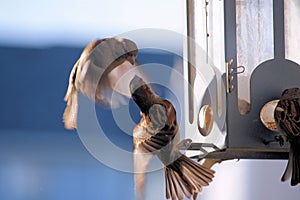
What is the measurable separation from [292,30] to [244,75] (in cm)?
14

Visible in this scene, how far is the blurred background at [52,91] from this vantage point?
201 centimetres

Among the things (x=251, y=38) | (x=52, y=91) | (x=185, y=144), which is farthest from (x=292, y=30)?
(x=52, y=91)

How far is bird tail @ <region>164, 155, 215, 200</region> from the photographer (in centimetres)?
145

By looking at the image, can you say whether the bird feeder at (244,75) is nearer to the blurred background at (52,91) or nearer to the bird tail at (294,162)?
the bird tail at (294,162)

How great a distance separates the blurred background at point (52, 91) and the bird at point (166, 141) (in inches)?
19.9

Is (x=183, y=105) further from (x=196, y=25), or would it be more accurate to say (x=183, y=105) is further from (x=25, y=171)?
(x=25, y=171)

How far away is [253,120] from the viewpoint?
152 cm

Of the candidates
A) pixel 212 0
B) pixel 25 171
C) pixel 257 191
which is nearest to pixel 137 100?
pixel 212 0

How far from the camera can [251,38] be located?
1.56 meters

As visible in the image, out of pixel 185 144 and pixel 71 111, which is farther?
pixel 71 111

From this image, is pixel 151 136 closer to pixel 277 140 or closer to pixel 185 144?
pixel 185 144

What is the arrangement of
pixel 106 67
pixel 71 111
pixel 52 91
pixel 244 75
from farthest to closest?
pixel 52 91, pixel 71 111, pixel 244 75, pixel 106 67

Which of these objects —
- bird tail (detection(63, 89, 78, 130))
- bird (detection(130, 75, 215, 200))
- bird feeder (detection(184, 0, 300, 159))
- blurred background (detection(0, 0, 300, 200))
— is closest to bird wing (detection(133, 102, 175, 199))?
bird (detection(130, 75, 215, 200))

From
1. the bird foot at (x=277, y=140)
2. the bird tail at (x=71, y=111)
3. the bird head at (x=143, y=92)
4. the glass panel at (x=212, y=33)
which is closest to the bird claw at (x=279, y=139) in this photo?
the bird foot at (x=277, y=140)
